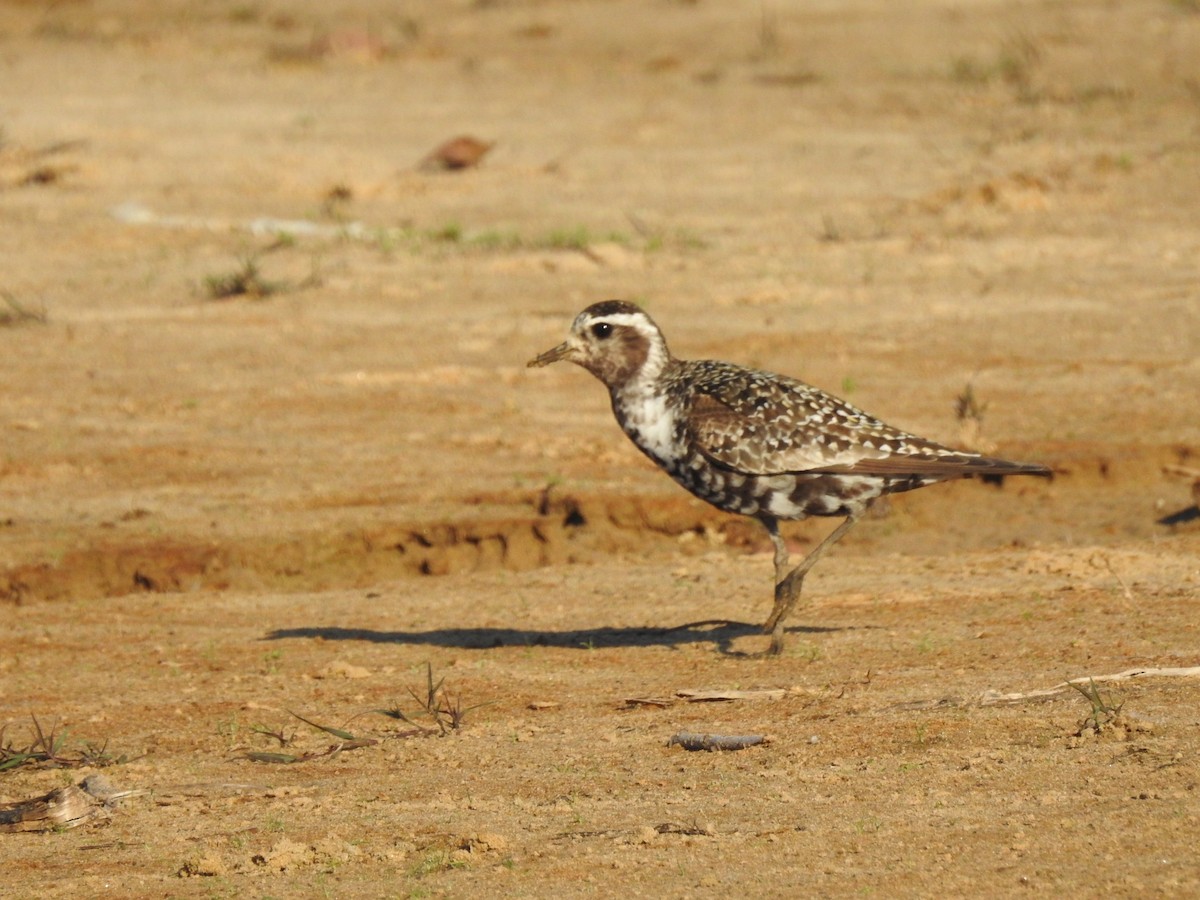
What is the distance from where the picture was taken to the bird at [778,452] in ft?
25.3

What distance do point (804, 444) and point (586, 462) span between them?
3.24 m

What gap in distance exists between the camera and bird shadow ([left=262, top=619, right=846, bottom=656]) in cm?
809

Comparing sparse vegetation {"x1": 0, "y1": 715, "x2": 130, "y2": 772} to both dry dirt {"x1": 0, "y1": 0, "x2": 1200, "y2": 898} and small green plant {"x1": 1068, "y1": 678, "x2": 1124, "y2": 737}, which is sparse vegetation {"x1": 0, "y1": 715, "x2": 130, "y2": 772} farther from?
small green plant {"x1": 1068, "y1": 678, "x2": 1124, "y2": 737}

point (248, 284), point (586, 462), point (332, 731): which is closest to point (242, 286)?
point (248, 284)

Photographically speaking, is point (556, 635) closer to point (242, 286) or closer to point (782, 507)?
point (782, 507)

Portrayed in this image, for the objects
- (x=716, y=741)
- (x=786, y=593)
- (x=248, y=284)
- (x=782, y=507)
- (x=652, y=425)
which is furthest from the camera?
(x=248, y=284)

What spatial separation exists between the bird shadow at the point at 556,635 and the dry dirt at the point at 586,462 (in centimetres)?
4

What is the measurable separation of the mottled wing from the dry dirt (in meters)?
0.69

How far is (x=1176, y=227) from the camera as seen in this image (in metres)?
15.1

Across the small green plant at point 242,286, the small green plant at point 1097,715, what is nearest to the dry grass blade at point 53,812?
the small green plant at point 1097,715

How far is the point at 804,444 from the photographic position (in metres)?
7.75

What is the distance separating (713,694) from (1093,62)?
14.5 m

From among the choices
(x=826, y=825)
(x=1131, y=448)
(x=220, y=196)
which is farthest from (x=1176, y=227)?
(x=826, y=825)

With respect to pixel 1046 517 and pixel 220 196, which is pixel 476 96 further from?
pixel 1046 517
